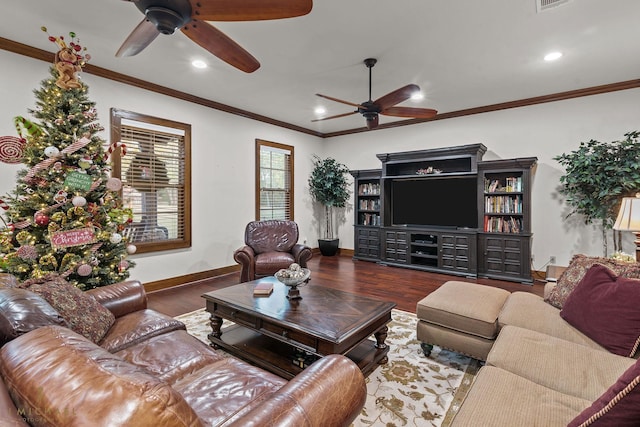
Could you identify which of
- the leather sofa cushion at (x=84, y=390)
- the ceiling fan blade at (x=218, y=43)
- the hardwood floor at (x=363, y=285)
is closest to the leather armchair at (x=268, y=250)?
the hardwood floor at (x=363, y=285)

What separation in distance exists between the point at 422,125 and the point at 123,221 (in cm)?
514

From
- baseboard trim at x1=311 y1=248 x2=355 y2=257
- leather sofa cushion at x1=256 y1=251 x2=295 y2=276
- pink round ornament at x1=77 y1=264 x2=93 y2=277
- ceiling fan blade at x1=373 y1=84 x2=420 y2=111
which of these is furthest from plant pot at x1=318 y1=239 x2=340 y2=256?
pink round ornament at x1=77 y1=264 x2=93 y2=277

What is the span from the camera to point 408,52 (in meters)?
3.21

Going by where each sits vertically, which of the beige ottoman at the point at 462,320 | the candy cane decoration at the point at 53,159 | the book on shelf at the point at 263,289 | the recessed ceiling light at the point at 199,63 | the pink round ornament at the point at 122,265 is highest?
the recessed ceiling light at the point at 199,63

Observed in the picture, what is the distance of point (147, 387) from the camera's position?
648 millimetres

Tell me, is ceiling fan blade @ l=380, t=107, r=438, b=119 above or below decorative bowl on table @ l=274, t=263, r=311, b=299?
above

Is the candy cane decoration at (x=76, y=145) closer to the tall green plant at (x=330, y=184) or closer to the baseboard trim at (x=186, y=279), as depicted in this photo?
the baseboard trim at (x=186, y=279)

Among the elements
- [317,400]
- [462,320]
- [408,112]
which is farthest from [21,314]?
[408,112]

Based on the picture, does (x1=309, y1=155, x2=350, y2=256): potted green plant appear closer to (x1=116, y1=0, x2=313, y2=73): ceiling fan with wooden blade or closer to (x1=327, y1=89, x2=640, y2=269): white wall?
(x1=327, y1=89, x2=640, y2=269): white wall

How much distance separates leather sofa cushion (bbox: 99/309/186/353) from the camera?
1.67 m

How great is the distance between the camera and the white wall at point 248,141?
12.2ft

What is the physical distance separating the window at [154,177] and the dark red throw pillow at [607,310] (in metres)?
4.36

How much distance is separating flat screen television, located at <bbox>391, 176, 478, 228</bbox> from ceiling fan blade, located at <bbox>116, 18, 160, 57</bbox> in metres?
4.63

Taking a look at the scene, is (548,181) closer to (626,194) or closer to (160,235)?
(626,194)
